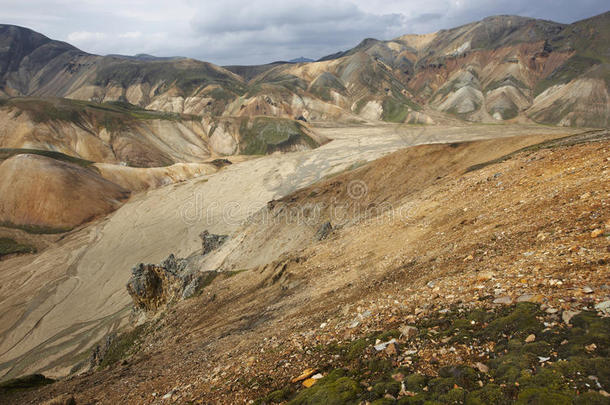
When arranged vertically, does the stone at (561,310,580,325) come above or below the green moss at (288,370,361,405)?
above

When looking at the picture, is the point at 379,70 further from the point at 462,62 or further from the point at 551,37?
the point at 551,37

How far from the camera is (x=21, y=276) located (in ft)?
133

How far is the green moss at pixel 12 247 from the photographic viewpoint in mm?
46125

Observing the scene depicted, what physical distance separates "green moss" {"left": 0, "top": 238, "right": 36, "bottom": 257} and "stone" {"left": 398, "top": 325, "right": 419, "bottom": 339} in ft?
189

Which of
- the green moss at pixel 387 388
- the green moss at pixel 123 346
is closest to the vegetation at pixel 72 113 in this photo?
the green moss at pixel 123 346

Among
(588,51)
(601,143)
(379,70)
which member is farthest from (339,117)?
(601,143)

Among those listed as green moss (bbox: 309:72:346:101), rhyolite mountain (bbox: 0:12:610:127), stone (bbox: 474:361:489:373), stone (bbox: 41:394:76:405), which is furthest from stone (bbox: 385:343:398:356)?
green moss (bbox: 309:72:346:101)

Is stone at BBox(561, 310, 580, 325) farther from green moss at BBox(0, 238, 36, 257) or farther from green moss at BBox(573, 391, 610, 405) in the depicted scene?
green moss at BBox(0, 238, 36, 257)

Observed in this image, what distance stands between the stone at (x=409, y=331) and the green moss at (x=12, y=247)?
5754 centimetres

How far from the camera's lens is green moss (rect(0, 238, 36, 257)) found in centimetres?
4612

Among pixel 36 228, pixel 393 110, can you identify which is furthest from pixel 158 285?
pixel 393 110

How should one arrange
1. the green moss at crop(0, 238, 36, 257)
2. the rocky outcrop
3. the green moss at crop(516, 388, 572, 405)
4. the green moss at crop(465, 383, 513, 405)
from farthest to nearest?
the green moss at crop(0, 238, 36, 257), the rocky outcrop, the green moss at crop(465, 383, 513, 405), the green moss at crop(516, 388, 572, 405)

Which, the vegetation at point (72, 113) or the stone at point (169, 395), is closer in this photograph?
the stone at point (169, 395)

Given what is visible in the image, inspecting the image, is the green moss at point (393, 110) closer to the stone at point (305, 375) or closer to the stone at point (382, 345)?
the stone at point (382, 345)
